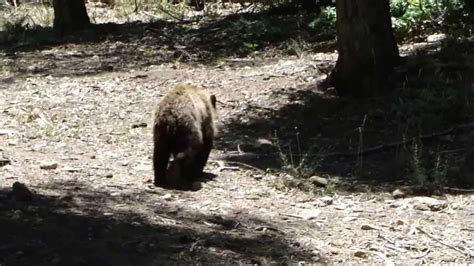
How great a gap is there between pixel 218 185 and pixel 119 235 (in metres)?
1.84

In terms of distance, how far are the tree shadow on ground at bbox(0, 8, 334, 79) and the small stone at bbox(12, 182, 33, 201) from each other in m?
6.15

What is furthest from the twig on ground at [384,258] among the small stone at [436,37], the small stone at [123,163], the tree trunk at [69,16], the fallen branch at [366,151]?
the tree trunk at [69,16]

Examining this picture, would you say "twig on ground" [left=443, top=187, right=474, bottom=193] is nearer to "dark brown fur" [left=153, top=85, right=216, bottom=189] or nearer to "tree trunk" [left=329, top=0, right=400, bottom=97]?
"dark brown fur" [left=153, top=85, right=216, bottom=189]

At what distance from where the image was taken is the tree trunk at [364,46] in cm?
972

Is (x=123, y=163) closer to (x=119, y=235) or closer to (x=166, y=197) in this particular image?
(x=166, y=197)

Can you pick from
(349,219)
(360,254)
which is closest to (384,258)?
(360,254)

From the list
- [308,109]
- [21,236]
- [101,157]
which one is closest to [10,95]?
[101,157]

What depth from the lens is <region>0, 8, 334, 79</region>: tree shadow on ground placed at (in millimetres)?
12789

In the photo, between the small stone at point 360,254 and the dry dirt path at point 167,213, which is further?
the small stone at point 360,254

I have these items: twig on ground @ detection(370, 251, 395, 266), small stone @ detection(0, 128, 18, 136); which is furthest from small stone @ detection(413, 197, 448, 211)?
small stone @ detection(0, 128, 18, 136)

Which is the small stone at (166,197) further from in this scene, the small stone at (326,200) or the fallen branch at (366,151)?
the fallen branch at (366,151)

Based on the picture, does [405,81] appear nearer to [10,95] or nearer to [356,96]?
[356,96]

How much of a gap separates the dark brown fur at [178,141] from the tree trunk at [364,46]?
126 inches

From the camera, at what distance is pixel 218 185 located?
24.0 feet
